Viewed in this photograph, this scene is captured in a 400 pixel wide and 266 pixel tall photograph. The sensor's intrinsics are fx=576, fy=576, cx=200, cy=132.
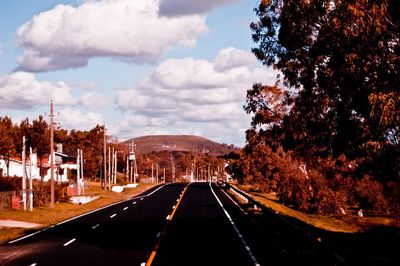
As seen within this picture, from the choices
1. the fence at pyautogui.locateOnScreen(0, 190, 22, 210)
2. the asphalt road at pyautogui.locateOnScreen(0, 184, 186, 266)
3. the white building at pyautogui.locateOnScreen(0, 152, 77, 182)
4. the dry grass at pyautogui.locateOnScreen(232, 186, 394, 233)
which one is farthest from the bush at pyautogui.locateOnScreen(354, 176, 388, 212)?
the white building at pyautogui.locateOnScreen(0, 152, 77, 182)

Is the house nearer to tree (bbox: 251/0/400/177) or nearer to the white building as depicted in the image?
the white building

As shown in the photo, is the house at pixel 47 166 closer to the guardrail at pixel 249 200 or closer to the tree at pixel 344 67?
the guardrail at pixel 249 200

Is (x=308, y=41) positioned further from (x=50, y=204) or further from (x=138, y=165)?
(x=138, y=165)

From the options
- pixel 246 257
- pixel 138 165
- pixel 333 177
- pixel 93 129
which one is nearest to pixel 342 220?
pixel 333 177

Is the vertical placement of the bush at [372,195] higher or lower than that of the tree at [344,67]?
lower

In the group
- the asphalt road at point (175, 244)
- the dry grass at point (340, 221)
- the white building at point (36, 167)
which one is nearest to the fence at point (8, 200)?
the asphalt road at point (175, 244)

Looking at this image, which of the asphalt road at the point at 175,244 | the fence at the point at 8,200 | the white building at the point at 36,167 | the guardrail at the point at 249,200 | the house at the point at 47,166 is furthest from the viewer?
the house at the point at 47,166

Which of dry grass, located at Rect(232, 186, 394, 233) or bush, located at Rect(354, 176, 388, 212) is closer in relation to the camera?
dry grass, located at Rect(232, 186, 394, 233)

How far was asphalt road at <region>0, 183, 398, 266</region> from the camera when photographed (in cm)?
1734

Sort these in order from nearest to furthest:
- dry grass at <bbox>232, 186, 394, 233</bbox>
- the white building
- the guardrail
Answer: the guardrail, dry grass at <bbox>232, 186, 394, 233</bbox>, the white building

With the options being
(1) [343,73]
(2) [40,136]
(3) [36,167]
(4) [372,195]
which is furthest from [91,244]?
(3) [36,167]

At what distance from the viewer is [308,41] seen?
2378 cm

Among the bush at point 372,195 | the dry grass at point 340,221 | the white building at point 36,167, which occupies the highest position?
the white building at point 36,167

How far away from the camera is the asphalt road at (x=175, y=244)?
17.3m
